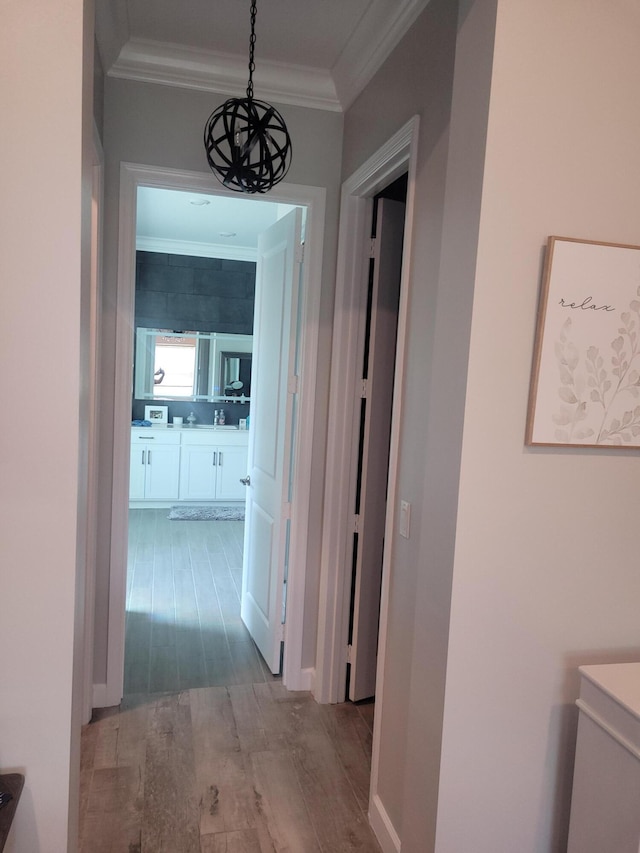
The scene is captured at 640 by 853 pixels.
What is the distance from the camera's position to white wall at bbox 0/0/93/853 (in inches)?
51.4

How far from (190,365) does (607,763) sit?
6.26 m

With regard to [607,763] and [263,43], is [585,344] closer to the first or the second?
[607,763]

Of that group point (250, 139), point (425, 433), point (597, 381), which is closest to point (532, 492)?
point (597, 381)

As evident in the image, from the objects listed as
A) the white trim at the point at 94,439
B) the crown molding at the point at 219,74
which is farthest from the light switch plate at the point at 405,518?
the crown molding at the point at 219,74

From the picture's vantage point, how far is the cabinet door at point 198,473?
6711mm

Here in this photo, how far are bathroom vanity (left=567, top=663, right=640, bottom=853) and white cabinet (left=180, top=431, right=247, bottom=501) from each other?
5469 mm

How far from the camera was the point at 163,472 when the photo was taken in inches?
262

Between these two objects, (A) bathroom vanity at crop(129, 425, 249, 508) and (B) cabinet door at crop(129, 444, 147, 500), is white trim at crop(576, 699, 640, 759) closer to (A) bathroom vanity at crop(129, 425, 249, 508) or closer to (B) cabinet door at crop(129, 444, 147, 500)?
(A) bathroom vanity at crop(129, 425, 249, 508)

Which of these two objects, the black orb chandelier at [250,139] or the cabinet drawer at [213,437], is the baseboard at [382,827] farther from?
the cabinet drawer at [213,437]

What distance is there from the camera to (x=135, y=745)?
2.58m

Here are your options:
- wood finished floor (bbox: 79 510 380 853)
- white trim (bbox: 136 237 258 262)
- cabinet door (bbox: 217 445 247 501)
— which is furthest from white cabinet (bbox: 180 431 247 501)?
wood finished floor (bbox: 79 510 380 853)

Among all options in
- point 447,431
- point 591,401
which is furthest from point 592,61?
point 447,431

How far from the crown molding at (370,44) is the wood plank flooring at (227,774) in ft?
8.92

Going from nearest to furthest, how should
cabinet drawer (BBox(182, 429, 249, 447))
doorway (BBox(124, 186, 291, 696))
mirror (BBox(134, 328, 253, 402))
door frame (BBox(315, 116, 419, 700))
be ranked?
1. door frame (BBox(315, 116, 419, 700))
2. doorway (BBox(124, 186, 291, 696))
3. cabinet drawer (BBox(182, 429, 249, 447))
4. mirror (BBox(134, 328, 253, 402))
